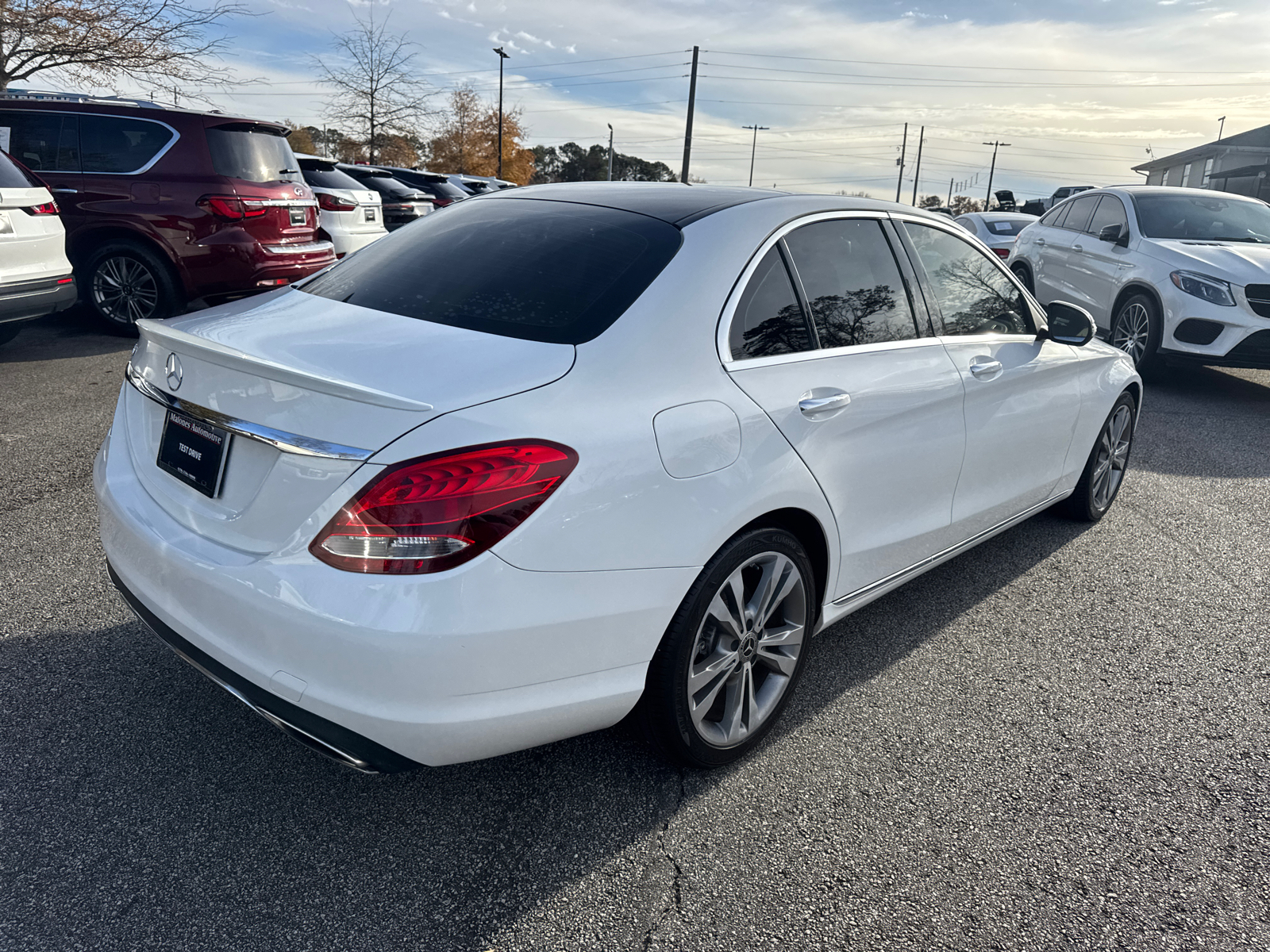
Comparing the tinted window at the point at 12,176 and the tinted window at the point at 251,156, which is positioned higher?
the tinted window at the point at 251,156

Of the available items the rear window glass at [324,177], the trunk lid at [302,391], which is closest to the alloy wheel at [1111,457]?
the trunk lid at [302,391]

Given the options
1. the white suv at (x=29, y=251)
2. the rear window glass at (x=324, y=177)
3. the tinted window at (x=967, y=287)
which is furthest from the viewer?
the rear window glass at (x=324, y=177)

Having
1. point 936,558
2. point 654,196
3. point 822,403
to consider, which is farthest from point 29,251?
point 936,558

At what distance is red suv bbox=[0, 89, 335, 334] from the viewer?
25.5ft

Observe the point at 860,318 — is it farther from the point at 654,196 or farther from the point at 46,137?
the point at 46,137

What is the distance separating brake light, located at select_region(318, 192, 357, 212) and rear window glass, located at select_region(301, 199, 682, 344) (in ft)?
25.3

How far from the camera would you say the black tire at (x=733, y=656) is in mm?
2357

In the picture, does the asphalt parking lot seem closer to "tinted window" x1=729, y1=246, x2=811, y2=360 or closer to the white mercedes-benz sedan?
the white mercedes-benz sedan

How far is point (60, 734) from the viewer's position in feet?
8.66

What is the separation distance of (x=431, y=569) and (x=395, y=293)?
1.09 metres

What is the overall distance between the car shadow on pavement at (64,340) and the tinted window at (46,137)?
1.27 meters

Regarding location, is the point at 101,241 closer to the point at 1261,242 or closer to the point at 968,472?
the point at 968,472

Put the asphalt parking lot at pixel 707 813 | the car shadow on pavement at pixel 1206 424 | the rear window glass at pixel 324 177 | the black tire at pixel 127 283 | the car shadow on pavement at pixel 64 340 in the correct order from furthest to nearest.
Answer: the rear window glass at pixel 324 177
the black tire at pixel 127 283
the car shadow on pavement at pixel 64 340
the car shadow on pavement at pixel 1206 424
the asphalt parking lot at pixel 707 813

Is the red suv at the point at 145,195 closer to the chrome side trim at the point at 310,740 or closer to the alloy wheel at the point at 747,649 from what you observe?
the chrome side trim at the point at 310,740
